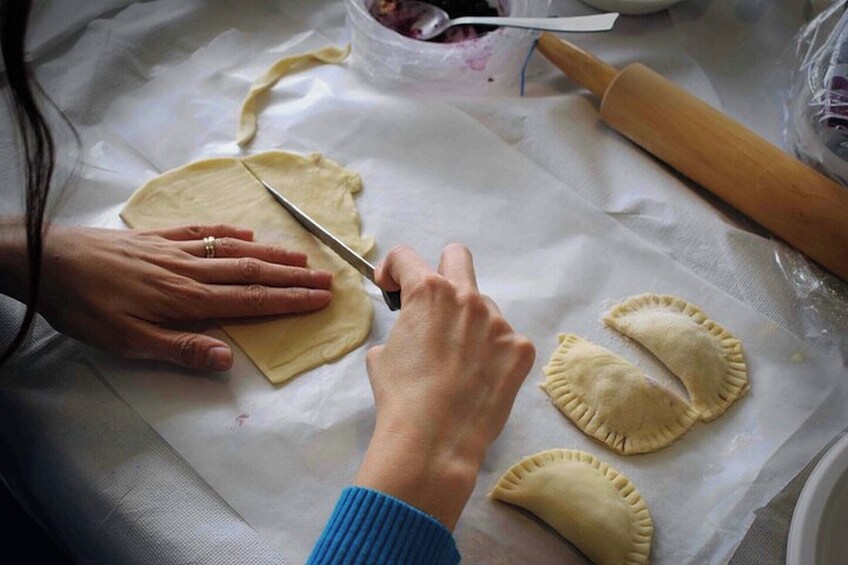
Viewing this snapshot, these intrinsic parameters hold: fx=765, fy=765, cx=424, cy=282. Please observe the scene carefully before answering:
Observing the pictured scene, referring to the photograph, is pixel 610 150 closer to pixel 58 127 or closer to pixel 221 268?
pixel 221 268

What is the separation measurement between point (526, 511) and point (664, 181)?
664mm

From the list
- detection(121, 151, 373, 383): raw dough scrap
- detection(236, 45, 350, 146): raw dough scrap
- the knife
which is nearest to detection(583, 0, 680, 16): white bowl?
detection(236, 45, 350, 146): raw dough scrap

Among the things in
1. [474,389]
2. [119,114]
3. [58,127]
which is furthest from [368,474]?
[119,114]

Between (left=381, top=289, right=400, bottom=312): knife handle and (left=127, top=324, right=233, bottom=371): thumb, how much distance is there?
0.23 m

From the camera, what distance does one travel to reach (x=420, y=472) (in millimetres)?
833

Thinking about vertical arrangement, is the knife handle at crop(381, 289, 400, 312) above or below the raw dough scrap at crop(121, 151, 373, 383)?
above

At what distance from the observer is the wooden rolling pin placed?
3.95 feet

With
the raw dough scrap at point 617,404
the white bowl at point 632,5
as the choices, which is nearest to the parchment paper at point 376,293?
the raw dough scrap at point 617,404

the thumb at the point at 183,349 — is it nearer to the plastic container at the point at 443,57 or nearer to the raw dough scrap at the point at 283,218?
the raw dough scrap at the point at 283,218

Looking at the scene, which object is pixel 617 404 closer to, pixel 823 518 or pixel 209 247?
pixel 823 518

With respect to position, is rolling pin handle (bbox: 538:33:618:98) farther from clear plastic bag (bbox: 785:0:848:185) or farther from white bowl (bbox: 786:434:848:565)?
white bowl (bbox: 786:434:848:565)

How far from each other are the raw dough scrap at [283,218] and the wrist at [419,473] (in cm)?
28

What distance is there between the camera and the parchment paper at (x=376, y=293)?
986mm

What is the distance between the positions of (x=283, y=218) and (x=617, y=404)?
0.60m
